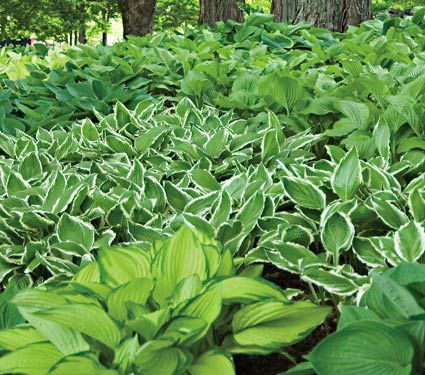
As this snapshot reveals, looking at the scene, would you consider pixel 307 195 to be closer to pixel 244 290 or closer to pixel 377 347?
pixel 244 290

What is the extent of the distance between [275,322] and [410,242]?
0.54 metres

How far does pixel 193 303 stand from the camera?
1.46 m

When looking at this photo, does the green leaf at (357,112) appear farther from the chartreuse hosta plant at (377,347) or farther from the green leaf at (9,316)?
the green leaf at (9,316)

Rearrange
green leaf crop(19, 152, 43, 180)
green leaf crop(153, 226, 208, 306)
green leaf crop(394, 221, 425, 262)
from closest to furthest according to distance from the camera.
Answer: green leaf crop(153, 226, 208, 306) → green leaf crop(394, 221, 425, 262) → green leaf crop(19, 152, 43, 180)

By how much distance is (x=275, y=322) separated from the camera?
1555 millimetres

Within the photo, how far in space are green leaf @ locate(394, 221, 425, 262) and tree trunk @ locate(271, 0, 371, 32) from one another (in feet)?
17.1

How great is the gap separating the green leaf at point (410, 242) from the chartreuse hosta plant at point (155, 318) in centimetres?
41

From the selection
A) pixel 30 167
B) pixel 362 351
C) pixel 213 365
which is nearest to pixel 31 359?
pixel 213 365

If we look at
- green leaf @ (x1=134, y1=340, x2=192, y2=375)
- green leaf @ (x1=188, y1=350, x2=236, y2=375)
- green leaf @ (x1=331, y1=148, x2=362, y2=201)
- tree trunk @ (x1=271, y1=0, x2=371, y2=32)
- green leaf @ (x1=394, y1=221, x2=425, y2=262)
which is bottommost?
green leaf @ (x1=188, y1=350, x2=236, y2=375)

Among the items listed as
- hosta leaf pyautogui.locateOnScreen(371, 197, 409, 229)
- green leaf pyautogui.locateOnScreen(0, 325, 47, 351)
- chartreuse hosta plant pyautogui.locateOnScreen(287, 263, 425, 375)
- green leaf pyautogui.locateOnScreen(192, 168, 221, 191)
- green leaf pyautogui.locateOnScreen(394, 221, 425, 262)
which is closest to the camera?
chartreuse hosta plant pyautogui.locateOnScreen(287, 263, 425, 375)

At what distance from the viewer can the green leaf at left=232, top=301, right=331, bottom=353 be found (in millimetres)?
1505

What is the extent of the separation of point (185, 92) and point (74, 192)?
1.90 m

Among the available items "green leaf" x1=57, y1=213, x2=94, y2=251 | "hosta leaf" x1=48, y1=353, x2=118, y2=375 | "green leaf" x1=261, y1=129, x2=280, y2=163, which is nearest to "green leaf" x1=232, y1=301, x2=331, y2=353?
"hosta leaf" x1=48, y1=353, x2=118, y2=375

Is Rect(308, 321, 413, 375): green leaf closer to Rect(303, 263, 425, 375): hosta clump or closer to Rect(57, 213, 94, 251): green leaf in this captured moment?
Rect(303, 263, 425, 375): hosta clump
